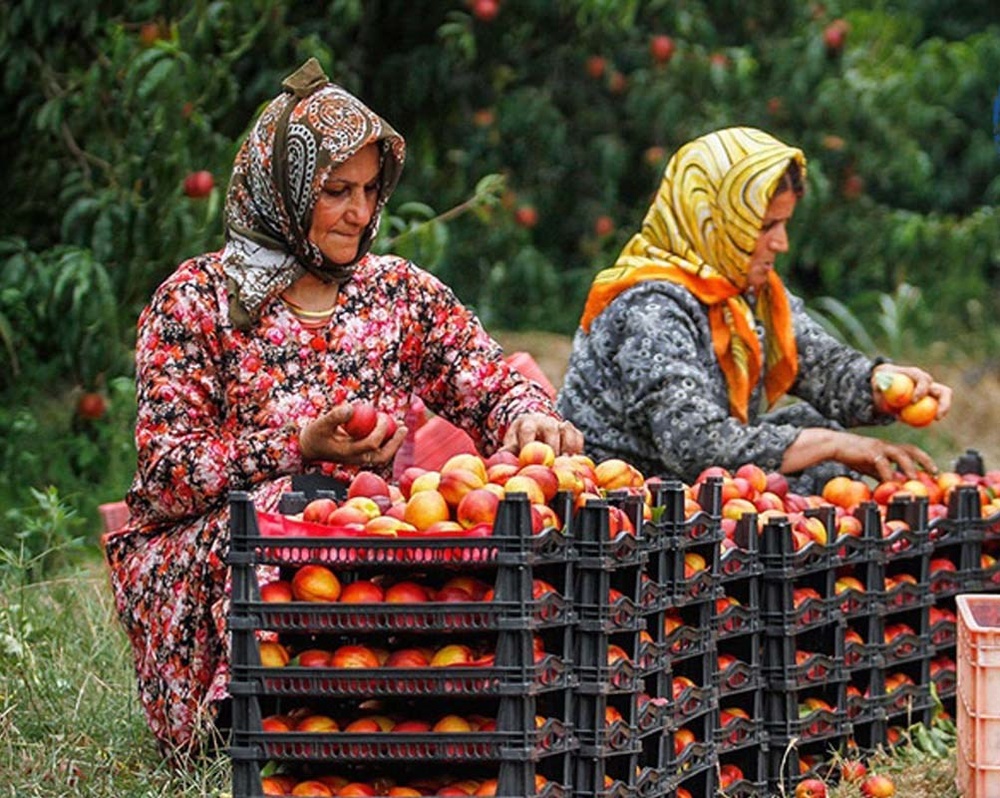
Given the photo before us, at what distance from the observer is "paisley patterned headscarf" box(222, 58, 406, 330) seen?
12.4 ft

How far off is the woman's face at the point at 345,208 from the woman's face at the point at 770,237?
4.18 feet

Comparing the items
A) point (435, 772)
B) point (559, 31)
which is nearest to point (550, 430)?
point (435, 772)

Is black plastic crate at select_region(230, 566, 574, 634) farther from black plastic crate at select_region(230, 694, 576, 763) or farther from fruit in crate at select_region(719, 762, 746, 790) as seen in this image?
fruit in crate at select_region(719, 762, 746, 790)

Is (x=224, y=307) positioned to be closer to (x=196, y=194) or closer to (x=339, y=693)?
(x=339, y=693)

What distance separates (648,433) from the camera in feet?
15.5

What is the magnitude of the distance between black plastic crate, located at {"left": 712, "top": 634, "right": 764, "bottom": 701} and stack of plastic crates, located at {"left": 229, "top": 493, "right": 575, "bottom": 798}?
801 mm

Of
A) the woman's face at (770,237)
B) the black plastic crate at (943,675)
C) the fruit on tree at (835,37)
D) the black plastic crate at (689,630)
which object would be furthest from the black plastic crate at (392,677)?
the fruit on tree at (835,37)

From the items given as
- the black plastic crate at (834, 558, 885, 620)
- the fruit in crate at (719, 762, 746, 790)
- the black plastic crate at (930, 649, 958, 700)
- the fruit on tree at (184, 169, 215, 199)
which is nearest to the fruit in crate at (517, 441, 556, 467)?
the fruit in crate at (719, 762, 746, 790)

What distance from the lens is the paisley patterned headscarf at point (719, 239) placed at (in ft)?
15.8

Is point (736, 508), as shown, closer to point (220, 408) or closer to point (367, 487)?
point (367, 487)

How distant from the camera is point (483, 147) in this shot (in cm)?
886

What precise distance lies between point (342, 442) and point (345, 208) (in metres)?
0.53

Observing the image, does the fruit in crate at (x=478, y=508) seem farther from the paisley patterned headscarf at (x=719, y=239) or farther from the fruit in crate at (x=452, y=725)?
the paisley patterned headscarf at (x=719, y=239)

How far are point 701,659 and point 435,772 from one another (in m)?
0.72
